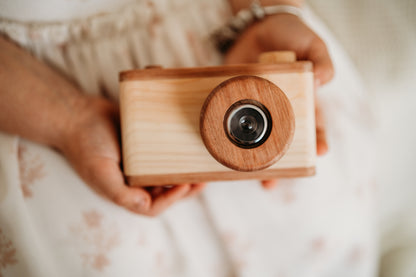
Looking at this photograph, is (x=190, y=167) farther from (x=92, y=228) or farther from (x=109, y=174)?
(x=92, y=228)

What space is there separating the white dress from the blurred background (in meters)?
0.28

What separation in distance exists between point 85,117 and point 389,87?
0.82 m

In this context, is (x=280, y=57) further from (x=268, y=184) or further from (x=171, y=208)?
(x=171, y=208)

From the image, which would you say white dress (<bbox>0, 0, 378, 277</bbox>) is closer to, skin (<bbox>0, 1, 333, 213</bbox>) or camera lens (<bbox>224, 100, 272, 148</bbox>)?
skin (<bbox>0, 1, 333, 213</bbox>)

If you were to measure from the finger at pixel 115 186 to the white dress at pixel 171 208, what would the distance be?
0.06 metres

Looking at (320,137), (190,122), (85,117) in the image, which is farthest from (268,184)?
(85,117)

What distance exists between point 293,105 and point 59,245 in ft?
1.53

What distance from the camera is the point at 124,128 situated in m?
0.46

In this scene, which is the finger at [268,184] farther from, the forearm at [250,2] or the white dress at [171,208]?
the forearm at [250,2]

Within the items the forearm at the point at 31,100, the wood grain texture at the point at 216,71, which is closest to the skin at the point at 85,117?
the forearm at the point at 31,100

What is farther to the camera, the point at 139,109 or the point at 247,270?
the point at 247,270

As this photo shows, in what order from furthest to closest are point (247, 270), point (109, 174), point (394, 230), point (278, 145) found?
point (394, 230) < point (247, 270) < point (109, 174) < point (278, 145)

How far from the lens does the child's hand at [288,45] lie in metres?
0.52

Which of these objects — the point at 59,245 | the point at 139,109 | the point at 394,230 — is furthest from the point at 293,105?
the point at 394,230
